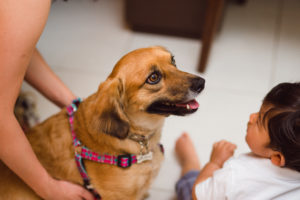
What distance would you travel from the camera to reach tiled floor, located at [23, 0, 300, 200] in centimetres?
178

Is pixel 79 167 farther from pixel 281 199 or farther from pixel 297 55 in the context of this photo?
pixel 297 55

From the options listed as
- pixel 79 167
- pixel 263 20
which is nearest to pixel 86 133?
pixel 79 167

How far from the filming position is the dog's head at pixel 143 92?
1014 mm

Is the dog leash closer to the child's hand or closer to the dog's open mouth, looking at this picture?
the dog's open mouth

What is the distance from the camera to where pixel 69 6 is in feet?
4.31

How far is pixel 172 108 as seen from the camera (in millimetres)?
1124

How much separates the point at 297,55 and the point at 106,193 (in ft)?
5.20

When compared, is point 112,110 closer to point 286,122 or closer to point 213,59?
point 286,122

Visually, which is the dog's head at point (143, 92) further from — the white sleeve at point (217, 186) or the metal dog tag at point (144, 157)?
the white sleeve at point (217, 186)

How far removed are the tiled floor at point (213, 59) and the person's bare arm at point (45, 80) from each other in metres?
0.44

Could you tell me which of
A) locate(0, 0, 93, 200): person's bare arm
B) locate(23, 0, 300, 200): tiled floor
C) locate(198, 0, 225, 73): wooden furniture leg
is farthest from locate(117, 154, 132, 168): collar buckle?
locate(198, 0, 225, 73): wooden furniture leg

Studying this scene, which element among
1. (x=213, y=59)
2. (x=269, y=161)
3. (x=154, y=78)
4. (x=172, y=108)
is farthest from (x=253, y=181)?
(x=213, y=59)

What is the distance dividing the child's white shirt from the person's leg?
35 cm

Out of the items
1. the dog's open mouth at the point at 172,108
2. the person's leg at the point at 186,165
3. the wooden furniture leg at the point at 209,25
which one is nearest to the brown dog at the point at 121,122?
the dog's open mouth at the point at 172,108
